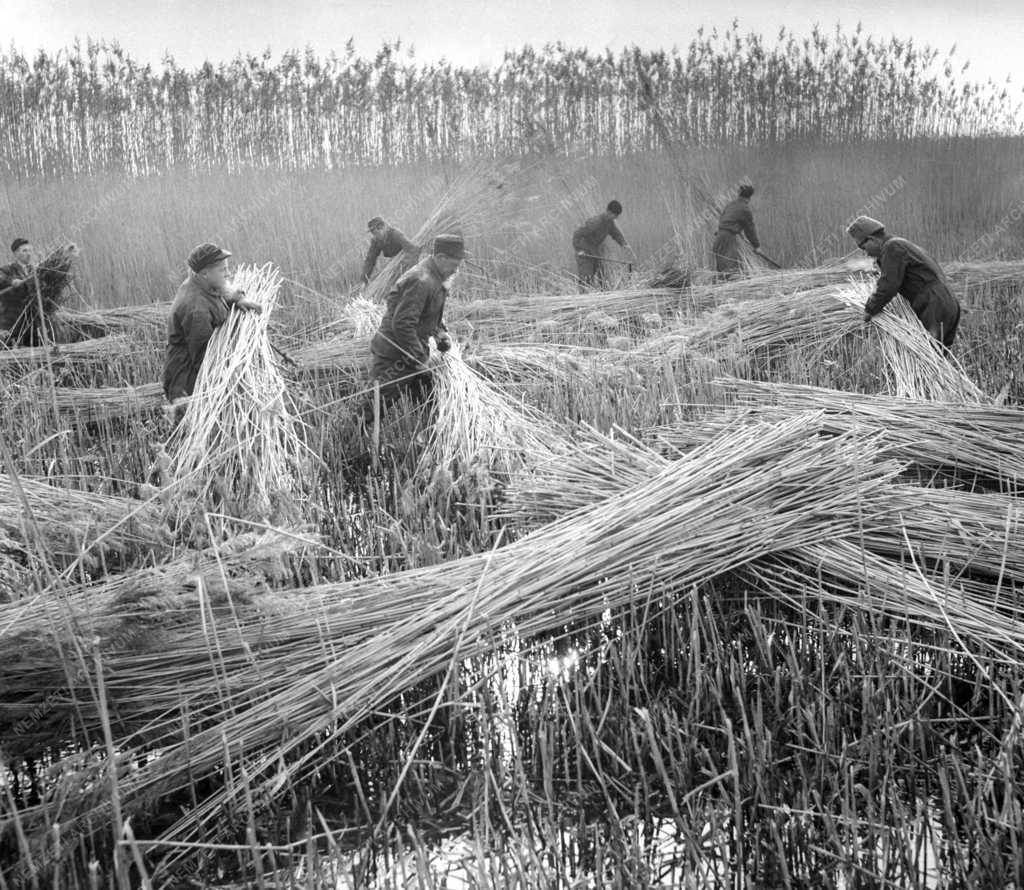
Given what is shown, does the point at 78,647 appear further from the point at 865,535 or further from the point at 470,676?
the point at 865,535

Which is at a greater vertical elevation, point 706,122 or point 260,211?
point 706,122

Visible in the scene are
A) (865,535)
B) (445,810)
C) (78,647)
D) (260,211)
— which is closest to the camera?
(78,647)

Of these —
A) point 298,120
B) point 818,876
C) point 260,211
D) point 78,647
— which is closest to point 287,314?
point 260,211

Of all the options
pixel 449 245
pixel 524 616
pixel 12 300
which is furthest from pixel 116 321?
pixel 524 616

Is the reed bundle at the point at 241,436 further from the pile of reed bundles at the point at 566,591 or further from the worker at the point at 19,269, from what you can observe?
the worker at the point at 19,269

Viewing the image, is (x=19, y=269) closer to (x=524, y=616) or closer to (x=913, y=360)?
(x=913, y=360)

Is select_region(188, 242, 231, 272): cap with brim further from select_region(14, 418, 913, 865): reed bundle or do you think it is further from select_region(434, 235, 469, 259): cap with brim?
select_region(14, 418, 913, 865): reed bundle

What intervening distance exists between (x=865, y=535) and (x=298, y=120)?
11.8 metres

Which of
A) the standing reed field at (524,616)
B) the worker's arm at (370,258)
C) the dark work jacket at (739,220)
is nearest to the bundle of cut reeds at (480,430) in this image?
the standing reed field at (524,616)

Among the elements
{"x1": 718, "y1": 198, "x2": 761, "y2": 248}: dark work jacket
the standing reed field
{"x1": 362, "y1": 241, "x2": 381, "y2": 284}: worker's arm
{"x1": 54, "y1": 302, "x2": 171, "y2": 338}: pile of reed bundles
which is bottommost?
the standing reed field

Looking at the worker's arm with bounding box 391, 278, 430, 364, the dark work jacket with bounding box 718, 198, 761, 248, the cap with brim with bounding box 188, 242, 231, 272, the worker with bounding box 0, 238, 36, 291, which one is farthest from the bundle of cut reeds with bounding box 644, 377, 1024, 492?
the dark work jacket with bounding box 718, 198, 761, 248

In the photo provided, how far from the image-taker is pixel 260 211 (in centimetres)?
1231

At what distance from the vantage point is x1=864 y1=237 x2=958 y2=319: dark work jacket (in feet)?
20.1

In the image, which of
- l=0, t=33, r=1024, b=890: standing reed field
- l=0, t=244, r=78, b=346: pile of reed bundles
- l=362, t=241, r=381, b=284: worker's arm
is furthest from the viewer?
l=362, t=241, r=381, b=284: worker's arm
